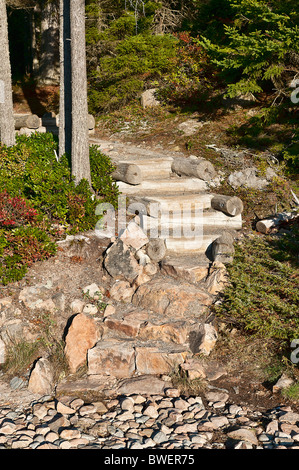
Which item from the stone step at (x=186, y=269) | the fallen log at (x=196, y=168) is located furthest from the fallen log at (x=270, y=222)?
the fallen log at (x=196, y=168)

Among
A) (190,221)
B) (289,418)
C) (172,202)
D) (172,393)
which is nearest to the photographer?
(289,418)

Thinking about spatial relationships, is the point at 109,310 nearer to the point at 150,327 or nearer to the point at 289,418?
the point at 150,327

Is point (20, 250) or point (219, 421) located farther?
point (20, 250)

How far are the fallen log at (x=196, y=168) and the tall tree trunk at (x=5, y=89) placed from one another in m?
4.19

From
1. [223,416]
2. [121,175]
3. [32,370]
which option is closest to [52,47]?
[121,175]

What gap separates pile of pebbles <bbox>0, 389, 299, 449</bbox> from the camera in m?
5.11

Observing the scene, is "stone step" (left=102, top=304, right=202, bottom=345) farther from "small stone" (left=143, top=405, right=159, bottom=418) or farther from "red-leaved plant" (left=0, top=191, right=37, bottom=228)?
"red-leaved plant" (left=0, top=191, right=37, bottom=228)

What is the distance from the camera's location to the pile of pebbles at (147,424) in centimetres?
511

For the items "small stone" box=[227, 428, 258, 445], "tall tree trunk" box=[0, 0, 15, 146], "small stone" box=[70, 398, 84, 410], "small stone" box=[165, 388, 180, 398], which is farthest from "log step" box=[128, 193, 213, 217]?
"small stone" box=[227, 428, 258, 445]

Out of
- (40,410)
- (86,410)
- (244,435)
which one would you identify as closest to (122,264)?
(86,410)

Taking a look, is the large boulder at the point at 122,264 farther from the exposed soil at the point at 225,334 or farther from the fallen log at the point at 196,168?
the fallen log at the point at 196,168

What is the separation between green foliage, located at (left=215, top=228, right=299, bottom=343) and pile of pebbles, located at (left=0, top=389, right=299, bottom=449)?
1.21 meters

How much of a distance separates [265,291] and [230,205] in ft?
8.57

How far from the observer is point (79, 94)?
913 cm
